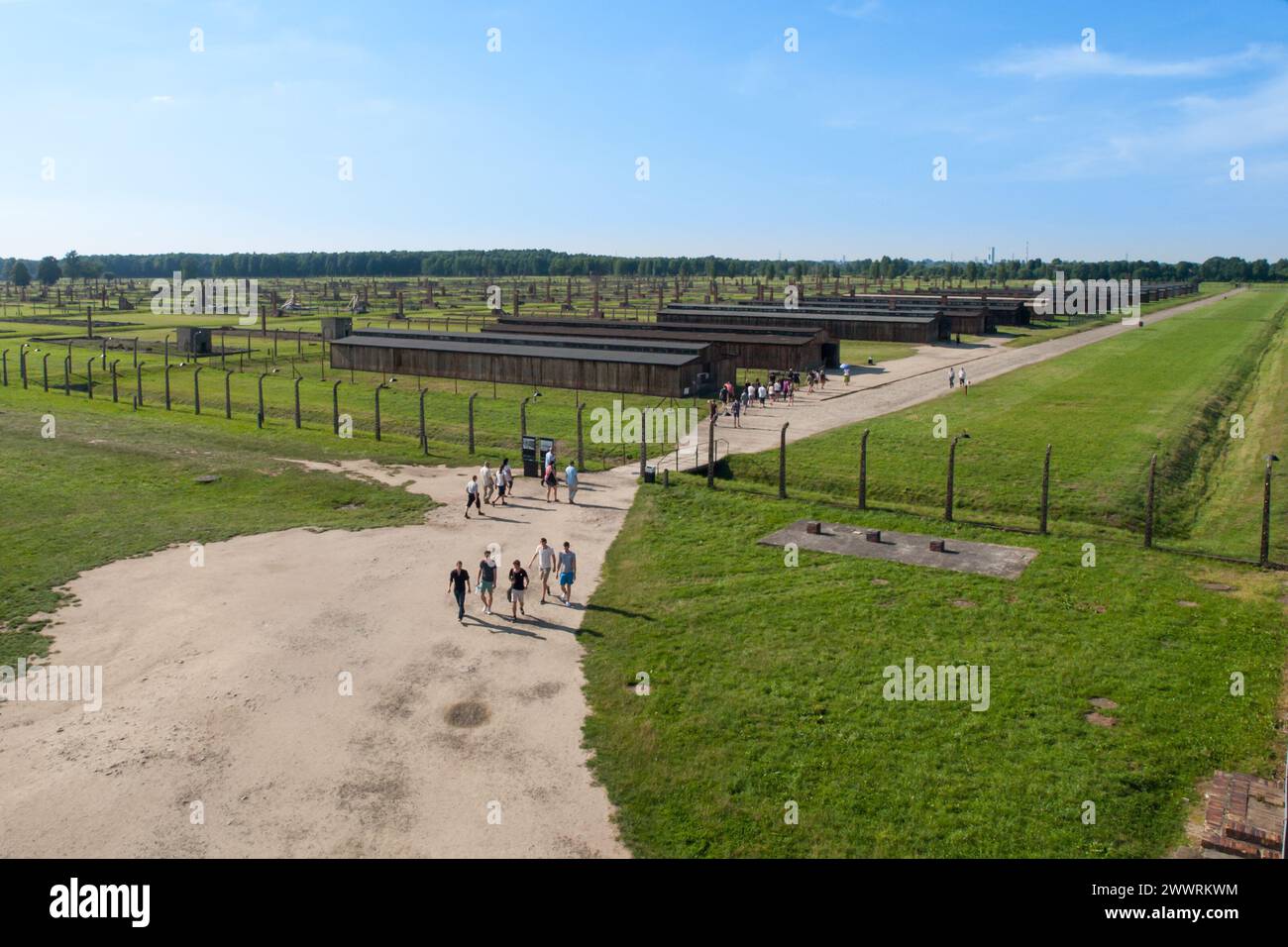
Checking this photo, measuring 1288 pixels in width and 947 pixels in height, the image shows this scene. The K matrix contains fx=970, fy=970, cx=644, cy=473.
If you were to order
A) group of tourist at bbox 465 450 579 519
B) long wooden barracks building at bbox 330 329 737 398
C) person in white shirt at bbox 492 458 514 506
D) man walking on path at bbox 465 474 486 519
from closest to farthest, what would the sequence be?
man walking on path at bbox 465 474 486 519, group of tourist at bbox 465 450 579 519, person in white shirt at bbox 492 458 514 506, long wooden barracks building at bbox 330 329 737 398

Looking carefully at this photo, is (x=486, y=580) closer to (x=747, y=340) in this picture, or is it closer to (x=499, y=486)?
(x=499, y=486)

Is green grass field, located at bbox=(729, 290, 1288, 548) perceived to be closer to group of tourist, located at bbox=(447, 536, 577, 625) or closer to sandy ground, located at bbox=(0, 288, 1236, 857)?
sandy ground, located at bbox=(0, 288, 1236, 857)

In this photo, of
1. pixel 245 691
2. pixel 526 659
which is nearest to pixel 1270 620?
pixel 526 659

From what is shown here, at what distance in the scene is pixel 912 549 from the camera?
2714 centimetres

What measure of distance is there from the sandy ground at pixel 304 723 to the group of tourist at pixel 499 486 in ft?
14.9

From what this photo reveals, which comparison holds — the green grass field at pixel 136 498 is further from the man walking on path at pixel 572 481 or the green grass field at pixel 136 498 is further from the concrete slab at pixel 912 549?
the concrete slab at pixel 912 549

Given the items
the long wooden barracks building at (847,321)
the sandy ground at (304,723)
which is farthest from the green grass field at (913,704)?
the long wooden barracks building at (847,321)

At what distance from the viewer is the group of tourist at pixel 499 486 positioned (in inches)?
1239

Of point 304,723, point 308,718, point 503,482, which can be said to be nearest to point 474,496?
point 503,482

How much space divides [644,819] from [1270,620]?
15.7 meters

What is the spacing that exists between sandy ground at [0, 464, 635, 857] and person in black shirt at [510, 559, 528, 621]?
1.77 feet

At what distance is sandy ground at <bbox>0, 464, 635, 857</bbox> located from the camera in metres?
14.0

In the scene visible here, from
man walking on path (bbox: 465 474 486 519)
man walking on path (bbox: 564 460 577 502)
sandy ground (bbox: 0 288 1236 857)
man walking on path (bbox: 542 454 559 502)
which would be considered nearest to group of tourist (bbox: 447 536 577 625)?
sandy ground (bbox: 0 288 1236 857)
